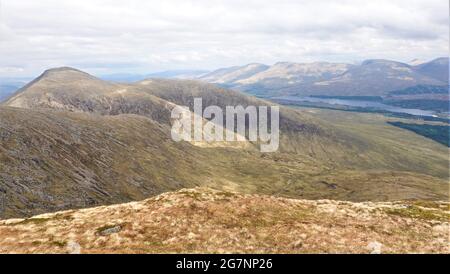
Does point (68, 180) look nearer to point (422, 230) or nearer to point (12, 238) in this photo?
point (12, 238)

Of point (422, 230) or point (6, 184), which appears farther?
point (6, 184)
